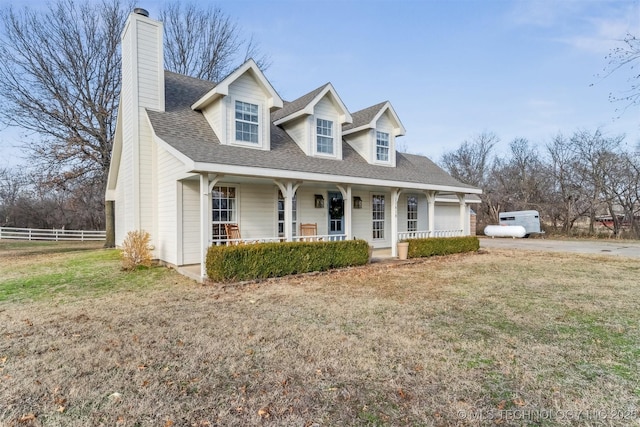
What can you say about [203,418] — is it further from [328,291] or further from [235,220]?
[235,220]

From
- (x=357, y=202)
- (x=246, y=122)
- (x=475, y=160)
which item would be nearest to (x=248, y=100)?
(x=246, y=122)

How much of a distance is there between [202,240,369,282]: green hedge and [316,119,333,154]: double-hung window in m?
3.93

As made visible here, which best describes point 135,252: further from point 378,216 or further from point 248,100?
point 378,216

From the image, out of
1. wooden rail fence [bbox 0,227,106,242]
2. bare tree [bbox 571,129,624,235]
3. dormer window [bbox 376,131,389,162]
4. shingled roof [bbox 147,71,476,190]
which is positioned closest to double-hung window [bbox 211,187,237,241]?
shingled roof [bbox 147,71,476,190]

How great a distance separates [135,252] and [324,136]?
23.8 ft

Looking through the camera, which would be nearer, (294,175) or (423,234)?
(294,175)

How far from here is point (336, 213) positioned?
41.8ft

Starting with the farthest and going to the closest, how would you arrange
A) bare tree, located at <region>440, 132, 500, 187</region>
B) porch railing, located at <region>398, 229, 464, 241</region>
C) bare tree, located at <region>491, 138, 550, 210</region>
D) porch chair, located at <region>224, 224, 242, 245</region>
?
bare tree, located at <region>440, 132, 500, 187</region>, bare tree, located at <region>491, 138, 550, 210</region>, porch railing, located at <region>398, 229, 464, 241</region>, porch chair, located at <region>224, 224, 242, 245</region>

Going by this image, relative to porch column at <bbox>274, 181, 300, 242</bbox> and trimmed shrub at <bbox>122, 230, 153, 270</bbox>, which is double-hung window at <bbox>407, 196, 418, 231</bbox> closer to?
porch column at <bbox>274, 181, 300, 242</bbox>

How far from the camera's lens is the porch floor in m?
8.16

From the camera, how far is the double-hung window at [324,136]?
39.2ft

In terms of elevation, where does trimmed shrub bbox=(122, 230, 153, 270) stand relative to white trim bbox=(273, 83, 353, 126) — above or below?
below

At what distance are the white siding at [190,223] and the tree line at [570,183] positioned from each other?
27.7 meters

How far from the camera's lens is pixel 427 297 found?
6480 mm
